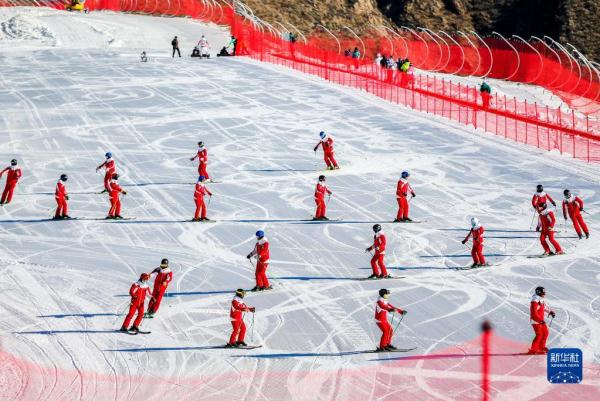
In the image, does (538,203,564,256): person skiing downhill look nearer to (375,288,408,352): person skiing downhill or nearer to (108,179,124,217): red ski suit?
(375,288,408,352): person skiing downhill

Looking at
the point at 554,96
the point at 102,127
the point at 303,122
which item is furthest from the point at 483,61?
the point at 102,127

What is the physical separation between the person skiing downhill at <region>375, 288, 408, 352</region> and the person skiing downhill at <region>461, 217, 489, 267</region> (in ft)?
14.8

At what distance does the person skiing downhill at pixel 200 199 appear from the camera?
75.7ft

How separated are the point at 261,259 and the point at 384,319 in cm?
363

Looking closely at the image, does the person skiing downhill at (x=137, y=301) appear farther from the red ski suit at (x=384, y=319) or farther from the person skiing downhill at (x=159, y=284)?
the red ski suit at (x=384, y=319)

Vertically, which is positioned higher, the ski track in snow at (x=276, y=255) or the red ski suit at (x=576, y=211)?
the red ski suit at (x=576, y=211)

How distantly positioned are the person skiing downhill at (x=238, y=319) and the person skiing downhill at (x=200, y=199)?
24.7 ft

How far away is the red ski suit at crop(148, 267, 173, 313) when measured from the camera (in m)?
16.9

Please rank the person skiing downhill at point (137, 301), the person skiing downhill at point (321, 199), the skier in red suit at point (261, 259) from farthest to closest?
the person skiing downhill at point (321, 199)
the skier in red suit at point (261, 259)
the person skiing downhill at point (137, 301)

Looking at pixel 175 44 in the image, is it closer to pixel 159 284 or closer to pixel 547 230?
pixel 547 230

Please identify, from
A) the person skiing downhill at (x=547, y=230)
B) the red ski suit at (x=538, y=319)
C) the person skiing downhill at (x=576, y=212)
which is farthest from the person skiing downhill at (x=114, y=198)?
the red ski suit at (x=538, y=319)

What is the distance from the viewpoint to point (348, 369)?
1495 cm

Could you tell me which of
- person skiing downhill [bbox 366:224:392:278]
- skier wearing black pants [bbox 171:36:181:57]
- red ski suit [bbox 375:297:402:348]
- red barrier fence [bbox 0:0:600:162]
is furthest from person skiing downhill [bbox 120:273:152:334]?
skier wearing black pants [bbox 171:36:181:57]

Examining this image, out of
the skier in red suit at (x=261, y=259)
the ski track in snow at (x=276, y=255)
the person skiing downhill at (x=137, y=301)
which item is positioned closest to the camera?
the ski track in snow at (x=276, y=255)
